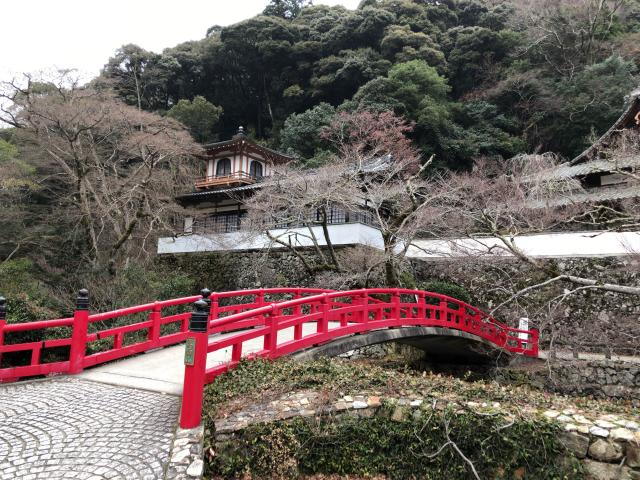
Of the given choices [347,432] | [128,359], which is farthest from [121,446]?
[128,359]

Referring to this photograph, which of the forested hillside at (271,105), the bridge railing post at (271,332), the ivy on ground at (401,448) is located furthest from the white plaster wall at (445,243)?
the ivy on ground at (401,448)

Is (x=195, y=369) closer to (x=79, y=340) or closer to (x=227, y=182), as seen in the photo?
(x=79, y=340)

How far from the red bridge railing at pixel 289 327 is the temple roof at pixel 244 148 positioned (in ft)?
45.9

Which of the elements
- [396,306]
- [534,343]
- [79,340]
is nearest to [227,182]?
[396,306]

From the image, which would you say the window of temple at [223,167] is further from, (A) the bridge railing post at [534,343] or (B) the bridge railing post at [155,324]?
(B) the bridge railing post at [155,324]

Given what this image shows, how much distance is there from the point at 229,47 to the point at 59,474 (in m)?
37.6

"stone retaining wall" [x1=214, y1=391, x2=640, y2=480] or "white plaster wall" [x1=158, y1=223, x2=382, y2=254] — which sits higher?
"white plaster wall" [x1=158, y1=223, x2=382, y2=254]

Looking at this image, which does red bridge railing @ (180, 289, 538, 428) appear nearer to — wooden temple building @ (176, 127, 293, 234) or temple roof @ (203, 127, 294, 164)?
wooden temple building @ (176, 127, 293, 234)

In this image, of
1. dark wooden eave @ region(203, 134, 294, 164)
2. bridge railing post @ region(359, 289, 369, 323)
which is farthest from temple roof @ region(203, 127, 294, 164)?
bridge railing post @ region(359, 289, 369, 323)

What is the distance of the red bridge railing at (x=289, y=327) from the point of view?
4508 millimetres

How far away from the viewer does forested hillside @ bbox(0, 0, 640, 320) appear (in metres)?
16.3

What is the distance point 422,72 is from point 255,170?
40.9 ft

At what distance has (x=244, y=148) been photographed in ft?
85.6

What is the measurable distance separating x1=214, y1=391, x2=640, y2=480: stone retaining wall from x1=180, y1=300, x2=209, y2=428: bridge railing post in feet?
1.01
